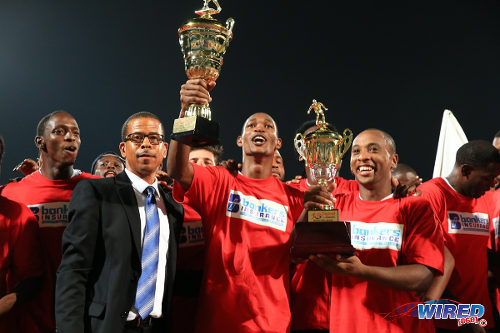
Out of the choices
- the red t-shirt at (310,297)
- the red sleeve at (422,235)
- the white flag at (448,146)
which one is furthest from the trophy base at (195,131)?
the white flag at (448,146)

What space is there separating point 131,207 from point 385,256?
1282mm

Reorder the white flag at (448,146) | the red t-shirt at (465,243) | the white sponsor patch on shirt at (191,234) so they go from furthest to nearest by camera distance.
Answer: the white flag at (448,146) < the red t-shirt at (465,243) < the white sponsor patch on shirt at (191,234)

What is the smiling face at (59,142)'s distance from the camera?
2.55m

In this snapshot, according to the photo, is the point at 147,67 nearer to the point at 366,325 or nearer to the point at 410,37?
the point at 410,37

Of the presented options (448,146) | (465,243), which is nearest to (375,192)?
(465,243)

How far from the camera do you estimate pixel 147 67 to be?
7.69 m

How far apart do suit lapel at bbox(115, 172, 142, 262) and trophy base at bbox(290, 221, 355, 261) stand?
78 cm

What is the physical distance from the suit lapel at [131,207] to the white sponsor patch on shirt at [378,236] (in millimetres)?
1118

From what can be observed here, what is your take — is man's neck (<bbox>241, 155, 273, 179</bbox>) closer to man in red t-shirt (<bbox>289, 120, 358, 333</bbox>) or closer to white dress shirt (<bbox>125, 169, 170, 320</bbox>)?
man in red t-shirt (<bbox>289, 120, 358, 333</bbox>)

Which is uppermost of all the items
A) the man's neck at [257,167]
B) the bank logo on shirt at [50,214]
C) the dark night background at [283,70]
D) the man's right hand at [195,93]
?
the dark night background at [283,70]

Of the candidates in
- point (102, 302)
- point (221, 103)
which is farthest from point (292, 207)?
point (221, 103)

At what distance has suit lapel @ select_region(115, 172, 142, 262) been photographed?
71.6 inches

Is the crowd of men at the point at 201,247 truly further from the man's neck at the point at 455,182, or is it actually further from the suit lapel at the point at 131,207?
the man's neck at the point at 455,182

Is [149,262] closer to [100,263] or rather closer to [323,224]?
[100,263]
